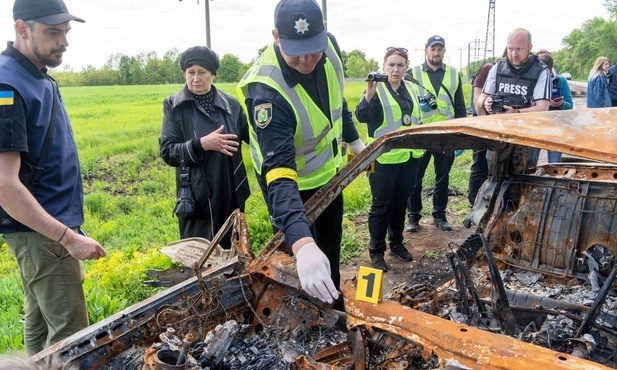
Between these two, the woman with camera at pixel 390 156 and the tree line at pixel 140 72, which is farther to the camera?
the tree line at pixel 140 72

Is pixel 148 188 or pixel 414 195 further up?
pixel 414 195

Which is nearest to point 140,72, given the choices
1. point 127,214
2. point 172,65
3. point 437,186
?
point 172,65

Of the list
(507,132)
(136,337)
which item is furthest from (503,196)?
(136,337)

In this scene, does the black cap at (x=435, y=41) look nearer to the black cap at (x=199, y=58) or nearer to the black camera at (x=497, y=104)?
the black camera at (x=497, y=104)

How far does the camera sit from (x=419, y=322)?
5.70ft

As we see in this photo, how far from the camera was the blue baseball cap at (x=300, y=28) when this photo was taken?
2363 mm

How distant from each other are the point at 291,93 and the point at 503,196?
1463mm

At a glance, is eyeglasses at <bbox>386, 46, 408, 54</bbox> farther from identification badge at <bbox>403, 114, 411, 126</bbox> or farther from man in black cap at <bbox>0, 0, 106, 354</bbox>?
man in black cap at <bbox>0, 0, 106, 354</bbox>

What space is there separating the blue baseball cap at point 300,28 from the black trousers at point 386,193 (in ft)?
7.38

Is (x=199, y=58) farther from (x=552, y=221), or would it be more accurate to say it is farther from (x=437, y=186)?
(x=437, y=186)

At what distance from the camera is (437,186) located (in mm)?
5656

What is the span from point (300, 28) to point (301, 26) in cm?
1

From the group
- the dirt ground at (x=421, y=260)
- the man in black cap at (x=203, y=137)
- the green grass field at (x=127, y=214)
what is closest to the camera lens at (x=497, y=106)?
the dirt ground at (x=421, y=260)

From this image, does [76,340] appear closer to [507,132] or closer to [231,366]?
[231,366]
